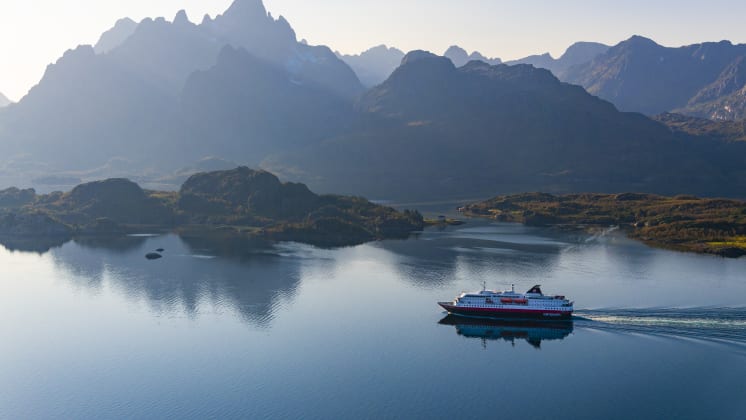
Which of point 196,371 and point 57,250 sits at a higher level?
point 57,250

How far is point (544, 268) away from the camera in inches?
5256

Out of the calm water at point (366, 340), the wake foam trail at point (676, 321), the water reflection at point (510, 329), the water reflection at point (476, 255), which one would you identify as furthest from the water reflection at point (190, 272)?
the wake foam trail at point (676, 321)

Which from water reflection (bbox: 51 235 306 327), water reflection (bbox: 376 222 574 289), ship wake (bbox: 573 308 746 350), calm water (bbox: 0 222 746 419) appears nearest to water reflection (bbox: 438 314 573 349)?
calm water (bbox: 0 222 746 419)

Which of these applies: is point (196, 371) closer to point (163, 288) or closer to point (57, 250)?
point (163, 288)

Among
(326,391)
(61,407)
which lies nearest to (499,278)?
(326,391)

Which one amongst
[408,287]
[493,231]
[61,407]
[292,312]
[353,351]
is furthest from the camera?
[493,231]

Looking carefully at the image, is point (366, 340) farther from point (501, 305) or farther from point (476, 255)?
point (476, 255)

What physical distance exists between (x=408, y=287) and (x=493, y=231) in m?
76.6

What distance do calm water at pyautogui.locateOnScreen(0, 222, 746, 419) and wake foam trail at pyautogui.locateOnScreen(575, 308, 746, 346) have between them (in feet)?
1.10

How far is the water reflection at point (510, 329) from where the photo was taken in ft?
314

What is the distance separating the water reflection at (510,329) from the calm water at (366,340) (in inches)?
15.5

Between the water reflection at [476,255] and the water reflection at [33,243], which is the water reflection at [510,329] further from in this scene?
the water reflection at [33,243]

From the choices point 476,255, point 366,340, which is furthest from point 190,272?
point 476,255

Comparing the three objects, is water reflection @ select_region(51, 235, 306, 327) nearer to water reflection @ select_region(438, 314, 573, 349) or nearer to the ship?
water reflection @ select_region(438, 314, 573, 349)
